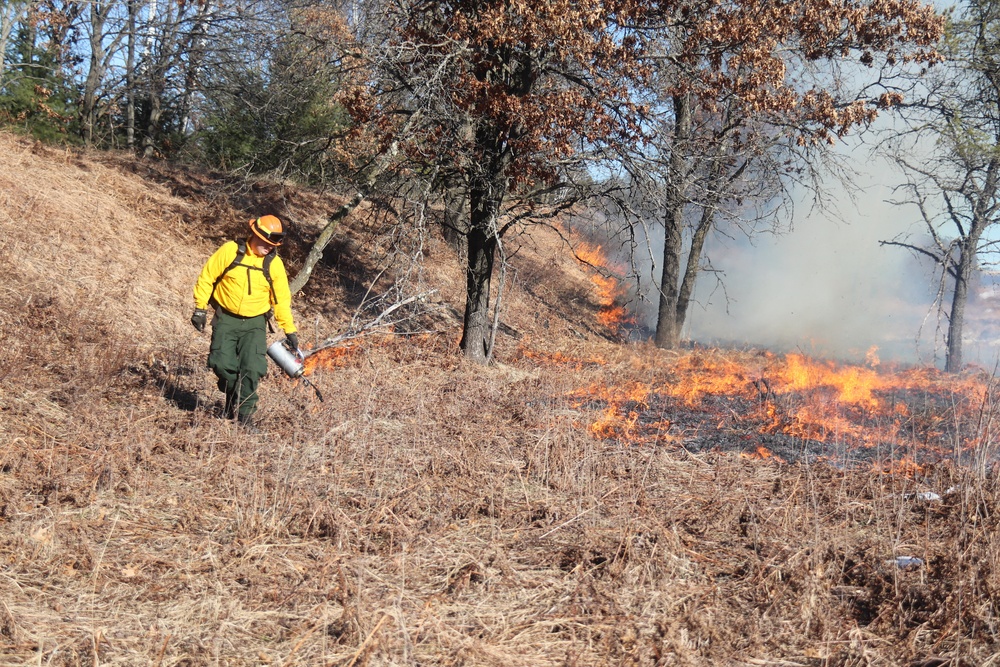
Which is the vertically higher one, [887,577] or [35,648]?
[887,577]

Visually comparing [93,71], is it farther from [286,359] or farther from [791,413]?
[791,413]

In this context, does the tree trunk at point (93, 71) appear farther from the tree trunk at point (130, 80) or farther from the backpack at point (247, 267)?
the backpack at point (247, 267)

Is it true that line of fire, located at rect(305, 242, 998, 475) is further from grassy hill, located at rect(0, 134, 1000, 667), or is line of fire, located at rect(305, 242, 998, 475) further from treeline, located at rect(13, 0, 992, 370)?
treeline, located at rect(13, 0, 992, 370)

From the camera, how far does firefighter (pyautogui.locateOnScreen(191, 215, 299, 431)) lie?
6.62 meters

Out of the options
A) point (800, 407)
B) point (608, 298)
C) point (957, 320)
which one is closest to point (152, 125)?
point (608, 298)

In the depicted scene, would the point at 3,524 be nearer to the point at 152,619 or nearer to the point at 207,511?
the point at 207,511

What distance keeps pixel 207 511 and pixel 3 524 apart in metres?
1.11

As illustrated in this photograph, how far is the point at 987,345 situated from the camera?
32.3 m

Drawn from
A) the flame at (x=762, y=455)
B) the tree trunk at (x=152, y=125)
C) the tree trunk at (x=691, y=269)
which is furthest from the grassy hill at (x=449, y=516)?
the tree trunk at (x=691, y=269)

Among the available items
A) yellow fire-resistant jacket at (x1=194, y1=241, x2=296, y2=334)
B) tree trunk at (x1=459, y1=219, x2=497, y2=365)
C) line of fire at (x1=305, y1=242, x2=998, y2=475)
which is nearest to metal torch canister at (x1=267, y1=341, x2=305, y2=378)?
yellow fire-resistant jacket at (x1=194, y1=241, x2=296, y2=334)

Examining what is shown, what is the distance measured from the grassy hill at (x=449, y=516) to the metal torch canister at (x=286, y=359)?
0.46 meters

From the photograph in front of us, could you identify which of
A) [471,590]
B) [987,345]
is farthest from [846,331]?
[471,590]

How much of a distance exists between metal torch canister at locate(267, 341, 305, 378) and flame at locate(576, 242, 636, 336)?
1001cm

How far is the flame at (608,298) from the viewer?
747 inches
